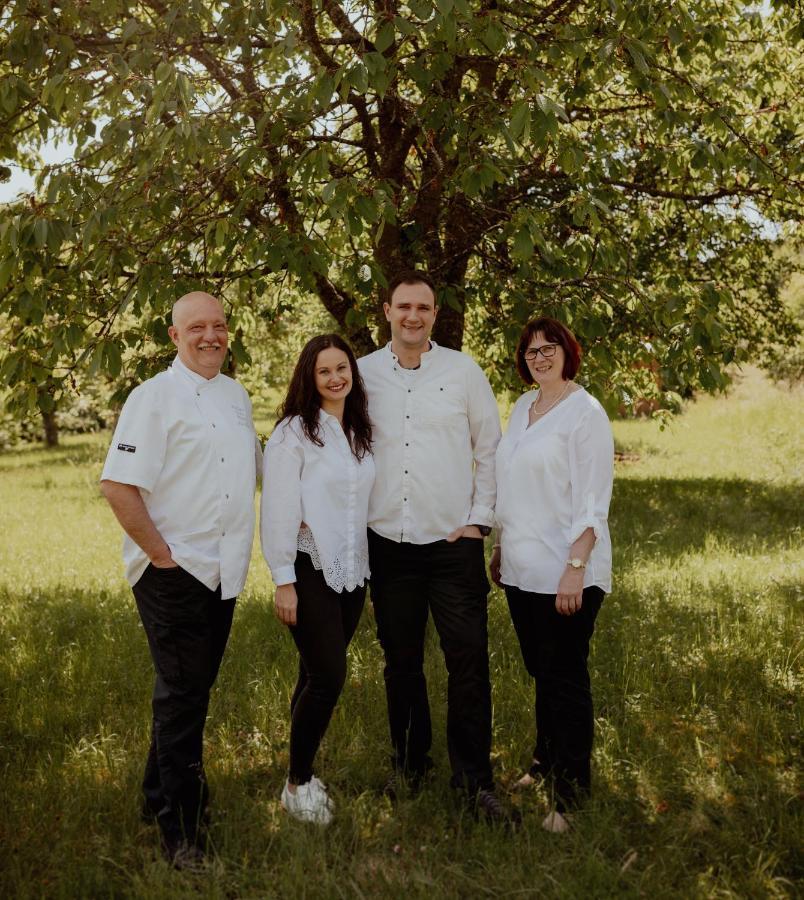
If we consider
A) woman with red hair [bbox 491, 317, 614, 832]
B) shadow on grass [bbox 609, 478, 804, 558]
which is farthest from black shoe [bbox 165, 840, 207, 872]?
shadow on grass [bbox 609, 478, 804, 558]

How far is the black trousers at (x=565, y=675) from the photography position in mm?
3875

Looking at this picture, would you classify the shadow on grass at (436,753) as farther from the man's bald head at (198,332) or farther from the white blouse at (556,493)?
the man's bald head at (198,332)

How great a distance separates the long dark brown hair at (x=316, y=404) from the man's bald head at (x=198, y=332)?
394 millimetres

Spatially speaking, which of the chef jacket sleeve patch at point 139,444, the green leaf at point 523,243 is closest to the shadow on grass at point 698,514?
the green leaf at point 523,243

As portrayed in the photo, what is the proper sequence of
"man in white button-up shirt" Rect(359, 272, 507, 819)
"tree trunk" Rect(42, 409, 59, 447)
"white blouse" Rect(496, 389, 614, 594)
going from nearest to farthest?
"white blouse" Rect(496, 389, 614, 594)
"man in white button-up shirt" Rect(359, 272, 507, 819)
"tree trunk" Rect(42, 409, 59, 447)

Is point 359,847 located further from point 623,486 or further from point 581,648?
point 623,486

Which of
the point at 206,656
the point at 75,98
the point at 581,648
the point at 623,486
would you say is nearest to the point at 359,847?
the point at 206,656

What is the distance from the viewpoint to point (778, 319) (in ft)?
46.0

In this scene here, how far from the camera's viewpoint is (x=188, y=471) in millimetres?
3678

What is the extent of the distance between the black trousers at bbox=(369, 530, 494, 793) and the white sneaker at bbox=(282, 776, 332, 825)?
65 cm

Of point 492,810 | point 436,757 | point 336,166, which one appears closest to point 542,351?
point 492,810

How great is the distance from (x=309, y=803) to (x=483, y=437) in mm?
1996

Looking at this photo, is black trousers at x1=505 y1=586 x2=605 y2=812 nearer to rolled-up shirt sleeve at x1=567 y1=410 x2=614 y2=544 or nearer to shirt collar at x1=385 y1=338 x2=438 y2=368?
rolled-up shirt sleeve at x1=567 y1=410 x2=614 y2=544

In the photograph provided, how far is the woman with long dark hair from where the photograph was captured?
3.87 m
